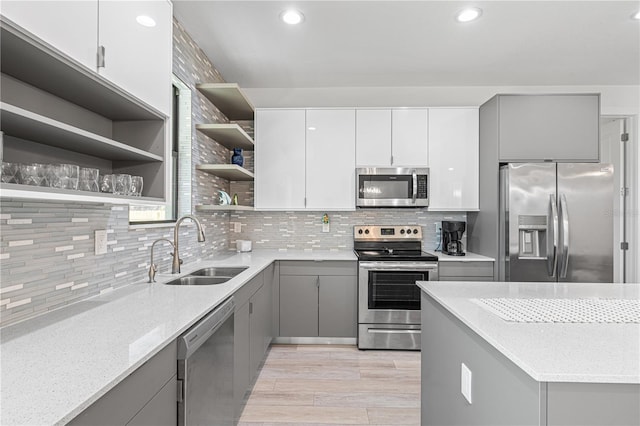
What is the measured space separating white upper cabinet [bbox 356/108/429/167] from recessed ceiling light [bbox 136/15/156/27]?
219 cm

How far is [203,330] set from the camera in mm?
1310

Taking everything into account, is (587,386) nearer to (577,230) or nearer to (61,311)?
(61,311)

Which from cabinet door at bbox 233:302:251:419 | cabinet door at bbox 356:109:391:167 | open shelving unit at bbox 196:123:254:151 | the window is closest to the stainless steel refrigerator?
cabinet door at bbox 356:109:391:167

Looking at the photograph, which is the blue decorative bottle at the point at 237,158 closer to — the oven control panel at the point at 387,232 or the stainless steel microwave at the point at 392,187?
the stainless steel microwave at the point at 392,187

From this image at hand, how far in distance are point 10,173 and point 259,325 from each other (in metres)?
1.89

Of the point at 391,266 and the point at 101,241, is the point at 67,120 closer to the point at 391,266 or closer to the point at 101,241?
the point at 101,241

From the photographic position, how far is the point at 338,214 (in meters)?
3.69

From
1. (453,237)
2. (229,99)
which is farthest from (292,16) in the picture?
(453,237)

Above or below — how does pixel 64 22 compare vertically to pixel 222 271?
above

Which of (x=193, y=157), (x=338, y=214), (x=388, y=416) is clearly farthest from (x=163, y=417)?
(x=338, y=214)

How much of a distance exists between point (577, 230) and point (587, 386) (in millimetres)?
2579

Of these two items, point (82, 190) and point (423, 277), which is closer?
point (82, 190)

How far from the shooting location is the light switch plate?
3.93ft

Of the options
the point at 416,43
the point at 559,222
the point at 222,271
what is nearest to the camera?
the point at 222,271
